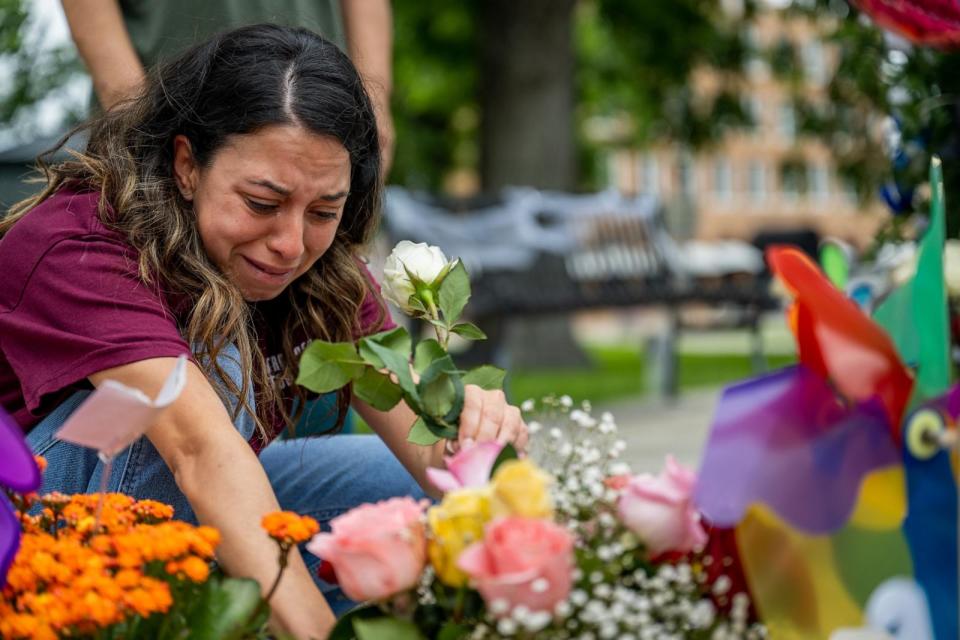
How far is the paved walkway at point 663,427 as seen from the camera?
530 cm

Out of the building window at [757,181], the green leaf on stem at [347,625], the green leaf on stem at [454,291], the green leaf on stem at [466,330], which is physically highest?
the green leaf on stem at [454,291]

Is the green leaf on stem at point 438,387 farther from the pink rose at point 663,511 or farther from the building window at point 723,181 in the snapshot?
the building window at point 723,181

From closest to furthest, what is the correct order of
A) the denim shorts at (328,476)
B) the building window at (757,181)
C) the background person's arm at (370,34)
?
the denim shorts at (328,476) → the background person's arm at (370,34) → the building window at (757,181)

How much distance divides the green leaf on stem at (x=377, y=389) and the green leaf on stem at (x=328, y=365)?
2 centimetres

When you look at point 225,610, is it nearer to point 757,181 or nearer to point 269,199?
point 269,199

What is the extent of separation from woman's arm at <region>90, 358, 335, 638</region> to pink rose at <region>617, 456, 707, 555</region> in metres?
0.39

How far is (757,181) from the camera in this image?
5209cm

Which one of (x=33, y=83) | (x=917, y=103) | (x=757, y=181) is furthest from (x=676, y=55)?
(x=757, y=181)

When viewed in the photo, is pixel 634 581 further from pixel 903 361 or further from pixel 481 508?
pixel 903 361

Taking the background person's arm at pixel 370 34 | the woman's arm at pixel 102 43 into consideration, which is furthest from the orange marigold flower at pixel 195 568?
the background person's arm at pixel 370 34

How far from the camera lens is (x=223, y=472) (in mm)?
1601

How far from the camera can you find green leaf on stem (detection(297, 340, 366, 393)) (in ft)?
4.90

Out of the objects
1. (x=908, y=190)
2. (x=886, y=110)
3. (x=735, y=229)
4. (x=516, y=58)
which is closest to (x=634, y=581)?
(x=908, y=190)

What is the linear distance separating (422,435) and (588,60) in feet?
49.2
